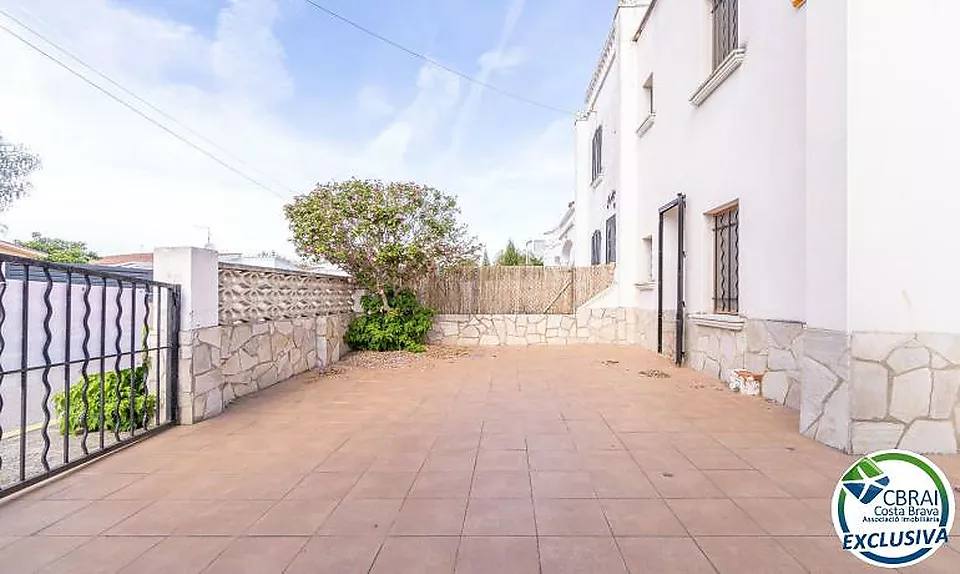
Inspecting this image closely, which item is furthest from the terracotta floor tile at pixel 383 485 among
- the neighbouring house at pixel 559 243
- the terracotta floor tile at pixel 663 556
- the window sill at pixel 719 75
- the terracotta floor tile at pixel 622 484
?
the neighbouring house at pixel 559 243

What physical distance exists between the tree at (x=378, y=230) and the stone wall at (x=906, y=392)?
643 cm

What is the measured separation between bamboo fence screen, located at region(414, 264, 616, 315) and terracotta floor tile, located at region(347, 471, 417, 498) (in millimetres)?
7674

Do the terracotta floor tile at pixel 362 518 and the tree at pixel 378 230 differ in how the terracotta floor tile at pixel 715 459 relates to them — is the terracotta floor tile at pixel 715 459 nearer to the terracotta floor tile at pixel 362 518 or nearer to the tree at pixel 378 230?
the terracotta floor tile at pixel 362 518

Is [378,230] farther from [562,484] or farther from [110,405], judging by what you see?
[562,484]

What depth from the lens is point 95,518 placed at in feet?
7.91

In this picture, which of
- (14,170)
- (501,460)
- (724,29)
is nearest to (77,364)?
(501,460)

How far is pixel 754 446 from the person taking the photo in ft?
11.5

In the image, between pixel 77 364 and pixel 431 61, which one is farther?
pixel 431 61

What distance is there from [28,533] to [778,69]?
22.9ft

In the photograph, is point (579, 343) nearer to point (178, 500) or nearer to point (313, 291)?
point (313, 291)

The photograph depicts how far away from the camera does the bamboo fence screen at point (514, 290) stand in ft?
34.9

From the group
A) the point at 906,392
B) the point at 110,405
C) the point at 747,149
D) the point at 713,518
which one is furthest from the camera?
the point at 747,149

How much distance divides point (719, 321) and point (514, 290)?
17.3 feet

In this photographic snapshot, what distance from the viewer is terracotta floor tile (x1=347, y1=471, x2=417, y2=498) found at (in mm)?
2654
